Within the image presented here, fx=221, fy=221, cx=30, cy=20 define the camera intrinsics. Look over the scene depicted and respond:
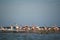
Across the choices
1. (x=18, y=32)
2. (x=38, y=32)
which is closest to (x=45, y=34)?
(x=38, y=32)

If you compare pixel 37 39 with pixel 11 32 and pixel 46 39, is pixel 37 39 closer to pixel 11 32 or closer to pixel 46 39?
pixel 46 39

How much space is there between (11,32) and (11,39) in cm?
188

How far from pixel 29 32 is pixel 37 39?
58.8 inches

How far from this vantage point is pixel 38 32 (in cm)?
793

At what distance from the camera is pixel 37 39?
6426 mm

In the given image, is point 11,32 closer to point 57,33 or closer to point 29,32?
point 29,32

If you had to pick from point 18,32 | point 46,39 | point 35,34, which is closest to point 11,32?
point 18,32

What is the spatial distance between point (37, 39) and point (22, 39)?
0.44 meters

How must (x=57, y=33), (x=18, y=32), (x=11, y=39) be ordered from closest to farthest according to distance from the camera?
(x=11, y=39), (x=57, y=33), (x=18, y=32)

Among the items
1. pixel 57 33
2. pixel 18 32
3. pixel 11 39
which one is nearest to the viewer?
pixel 11 39

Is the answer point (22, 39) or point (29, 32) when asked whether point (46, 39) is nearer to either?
point (22, 39)

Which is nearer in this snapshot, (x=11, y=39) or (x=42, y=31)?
(x=11, y=39)

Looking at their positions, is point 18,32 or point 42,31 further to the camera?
point 18,32

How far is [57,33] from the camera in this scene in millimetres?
7504
